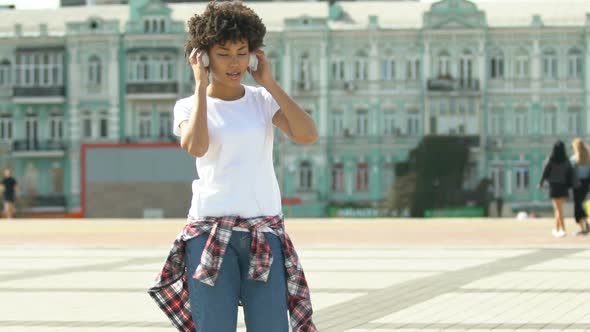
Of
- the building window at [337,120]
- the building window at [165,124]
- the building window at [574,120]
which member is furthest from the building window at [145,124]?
the building window at [574,120]

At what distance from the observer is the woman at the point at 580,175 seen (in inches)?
901

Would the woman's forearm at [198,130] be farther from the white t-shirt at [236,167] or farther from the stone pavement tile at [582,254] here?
the stone pavement tile at [582,254]

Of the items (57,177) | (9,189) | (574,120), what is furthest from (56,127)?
(9,189)

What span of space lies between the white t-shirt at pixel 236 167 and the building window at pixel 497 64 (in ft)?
216

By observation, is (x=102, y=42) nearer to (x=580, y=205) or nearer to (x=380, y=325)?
(x=580, y=205)

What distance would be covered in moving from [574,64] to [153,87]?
21.5 metres

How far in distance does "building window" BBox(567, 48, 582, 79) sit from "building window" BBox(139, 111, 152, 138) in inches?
848

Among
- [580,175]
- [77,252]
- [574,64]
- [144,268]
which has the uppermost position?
[574,64]

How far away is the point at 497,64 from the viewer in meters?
70.4

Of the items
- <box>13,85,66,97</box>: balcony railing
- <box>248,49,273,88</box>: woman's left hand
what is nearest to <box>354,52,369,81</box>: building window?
<box>13,85,66,97</box>: balcony railing

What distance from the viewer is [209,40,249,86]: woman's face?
5414 mm

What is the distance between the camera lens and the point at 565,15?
2798 inches

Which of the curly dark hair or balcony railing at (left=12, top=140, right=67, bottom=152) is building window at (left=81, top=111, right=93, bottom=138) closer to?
balcony railing at (left=12, top=140, right=67, bottom=152)

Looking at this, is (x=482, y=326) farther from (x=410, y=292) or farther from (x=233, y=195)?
(x=233, y=195)
